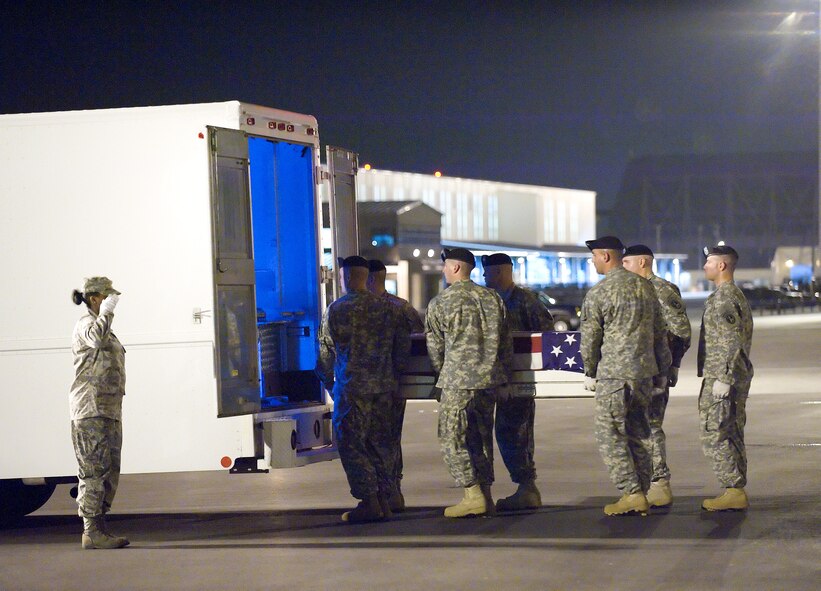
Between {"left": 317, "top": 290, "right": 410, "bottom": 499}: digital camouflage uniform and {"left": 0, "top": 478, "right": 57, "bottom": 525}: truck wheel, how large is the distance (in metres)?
2.34

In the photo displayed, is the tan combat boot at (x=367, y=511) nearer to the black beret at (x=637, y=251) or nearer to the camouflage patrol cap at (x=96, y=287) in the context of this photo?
the camouflage patrol cap at (x=96, y=287)

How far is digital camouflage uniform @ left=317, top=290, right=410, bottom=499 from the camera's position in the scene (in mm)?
9484

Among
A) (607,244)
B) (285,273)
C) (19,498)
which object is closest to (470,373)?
(607,244)

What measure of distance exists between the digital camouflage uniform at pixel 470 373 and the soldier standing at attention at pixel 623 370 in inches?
25.0

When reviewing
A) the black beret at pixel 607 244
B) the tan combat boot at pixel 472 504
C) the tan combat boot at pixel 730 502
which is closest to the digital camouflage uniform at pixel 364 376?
the tan combat boot at pixel 472 504

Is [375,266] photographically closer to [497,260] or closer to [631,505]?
[497,260]

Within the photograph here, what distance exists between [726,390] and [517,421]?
5.16 feet

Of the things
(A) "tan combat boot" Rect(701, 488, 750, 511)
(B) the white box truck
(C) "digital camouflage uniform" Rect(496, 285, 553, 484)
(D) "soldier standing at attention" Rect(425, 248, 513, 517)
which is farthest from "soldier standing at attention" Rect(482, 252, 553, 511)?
(B) the white box truck

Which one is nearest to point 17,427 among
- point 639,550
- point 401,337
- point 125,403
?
point 125,403

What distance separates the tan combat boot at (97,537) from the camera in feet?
28.3

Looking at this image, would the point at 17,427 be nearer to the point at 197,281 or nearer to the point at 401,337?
the point at 197,281

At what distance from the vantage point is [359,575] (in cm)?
755

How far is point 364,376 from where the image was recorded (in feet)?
31.1

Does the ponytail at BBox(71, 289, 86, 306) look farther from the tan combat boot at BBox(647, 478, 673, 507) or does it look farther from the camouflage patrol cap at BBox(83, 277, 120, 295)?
the tan combat boot at BBox(647, 478, 673, 507)
